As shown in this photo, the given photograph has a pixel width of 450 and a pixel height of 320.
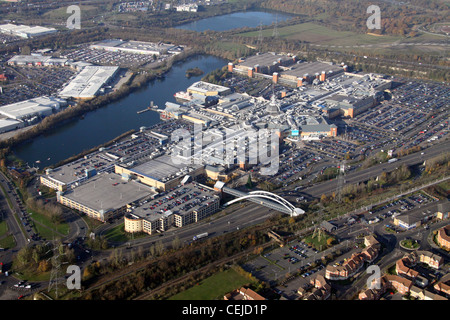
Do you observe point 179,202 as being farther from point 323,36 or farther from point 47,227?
point 323,36

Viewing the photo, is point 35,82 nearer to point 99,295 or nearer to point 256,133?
point 256,133

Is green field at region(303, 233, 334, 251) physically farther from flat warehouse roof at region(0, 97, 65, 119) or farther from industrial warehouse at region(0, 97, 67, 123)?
flat warehouse roof at region(0, 97, 65, 119)

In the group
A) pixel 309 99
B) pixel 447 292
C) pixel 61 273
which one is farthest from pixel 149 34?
pixel 447 292

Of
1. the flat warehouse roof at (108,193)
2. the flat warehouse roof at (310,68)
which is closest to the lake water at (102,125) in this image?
the flat warehouse roof at (108,193)

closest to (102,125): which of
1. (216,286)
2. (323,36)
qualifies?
(216,286)

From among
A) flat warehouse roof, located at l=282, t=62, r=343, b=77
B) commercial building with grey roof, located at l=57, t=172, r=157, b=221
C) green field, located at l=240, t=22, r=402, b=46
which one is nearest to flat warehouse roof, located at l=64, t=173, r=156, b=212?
commercial building with grey roof, located at l=57, t=172, r=157, b=221

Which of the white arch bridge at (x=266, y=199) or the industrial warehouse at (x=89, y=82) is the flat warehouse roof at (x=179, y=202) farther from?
the industrial warehouse at (x=89, y=82)
